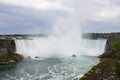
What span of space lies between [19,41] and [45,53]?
7.52m

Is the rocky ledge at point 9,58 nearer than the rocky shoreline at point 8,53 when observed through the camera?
Yes

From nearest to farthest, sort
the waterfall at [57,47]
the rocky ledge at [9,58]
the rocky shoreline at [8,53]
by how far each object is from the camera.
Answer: the rocky ledge at [9,58] < the rocky shoreline at [8,53] < the waterfall at [57,47]

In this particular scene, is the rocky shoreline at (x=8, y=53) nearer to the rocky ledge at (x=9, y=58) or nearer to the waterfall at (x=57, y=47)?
the rocky ledge at (x=9, y=58)

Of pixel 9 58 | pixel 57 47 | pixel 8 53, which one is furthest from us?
pixel 57 47

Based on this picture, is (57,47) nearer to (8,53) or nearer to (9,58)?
(8,53)

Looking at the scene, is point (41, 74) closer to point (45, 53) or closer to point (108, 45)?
point (45, 53)

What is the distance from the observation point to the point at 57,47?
7425 centimetres

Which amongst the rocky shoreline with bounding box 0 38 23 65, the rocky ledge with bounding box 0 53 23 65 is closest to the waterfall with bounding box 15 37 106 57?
the rocky shoreline with bounding box 0 38 23 65

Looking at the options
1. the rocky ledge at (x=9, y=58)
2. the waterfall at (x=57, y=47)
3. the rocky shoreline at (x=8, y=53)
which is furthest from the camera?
the waterfall at (x=57, y=47)

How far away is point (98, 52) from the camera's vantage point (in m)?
70.4

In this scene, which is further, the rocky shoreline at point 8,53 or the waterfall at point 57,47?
the waterfall at point 57,47

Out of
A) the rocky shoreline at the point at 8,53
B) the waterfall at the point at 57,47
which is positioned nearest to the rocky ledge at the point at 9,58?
the rocky shoreline at the point at 8,53

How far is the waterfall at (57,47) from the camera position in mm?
67000

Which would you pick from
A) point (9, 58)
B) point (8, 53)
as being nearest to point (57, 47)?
point (8, 53)
